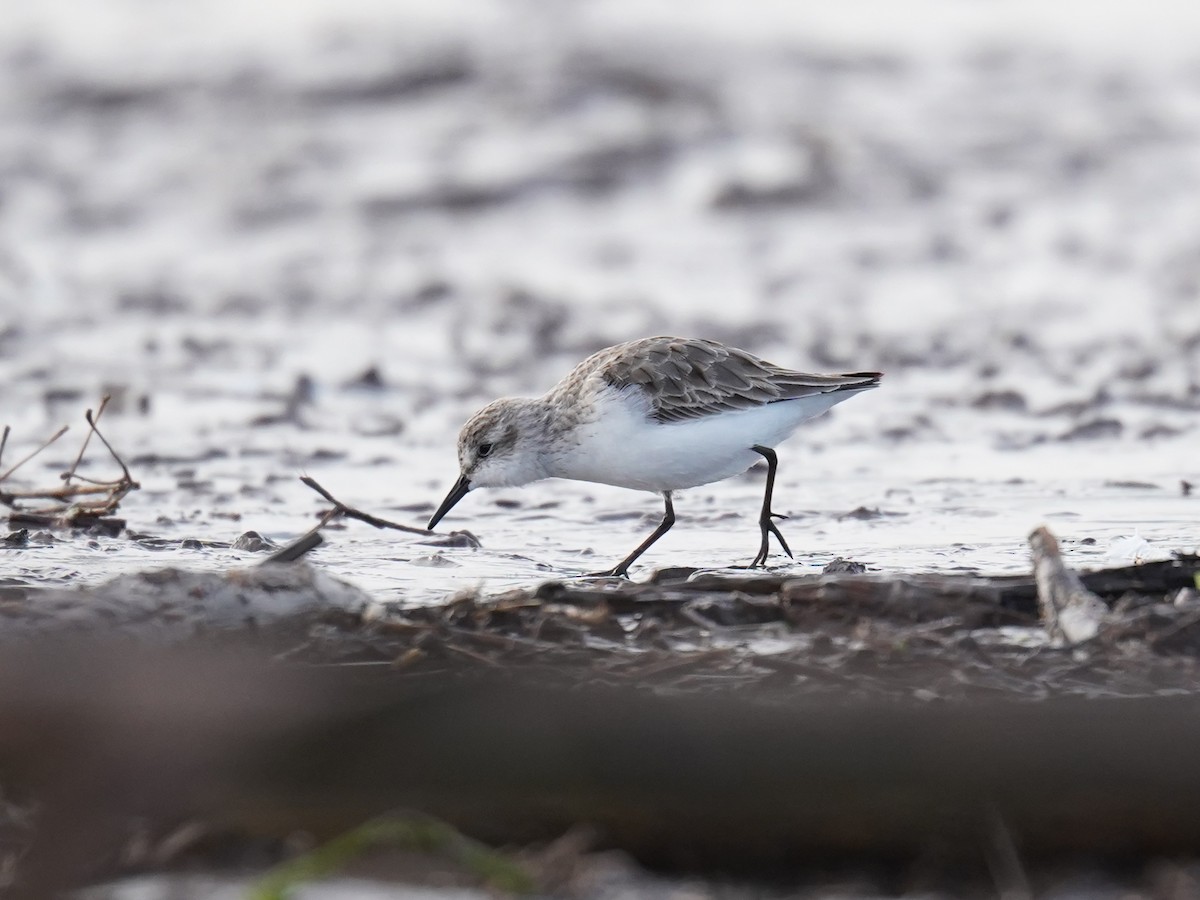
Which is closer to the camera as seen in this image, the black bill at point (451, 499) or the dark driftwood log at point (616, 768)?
the dark driftwood log at point (616, 768)

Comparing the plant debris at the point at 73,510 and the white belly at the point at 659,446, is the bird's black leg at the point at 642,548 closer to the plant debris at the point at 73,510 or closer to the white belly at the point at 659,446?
the white belly at the point at 659,446

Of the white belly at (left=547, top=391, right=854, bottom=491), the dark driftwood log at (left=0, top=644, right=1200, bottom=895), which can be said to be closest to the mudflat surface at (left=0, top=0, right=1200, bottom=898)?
the dark driftwood log at (left=0, top=644, right=1200, bottom=895)

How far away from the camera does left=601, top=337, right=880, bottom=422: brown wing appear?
541 centimetres

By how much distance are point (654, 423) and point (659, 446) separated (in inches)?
4.3

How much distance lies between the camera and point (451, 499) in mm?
5688

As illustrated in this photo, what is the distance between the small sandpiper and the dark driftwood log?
270cm

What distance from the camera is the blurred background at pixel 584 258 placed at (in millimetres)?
6352

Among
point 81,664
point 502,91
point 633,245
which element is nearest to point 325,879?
point 81,664

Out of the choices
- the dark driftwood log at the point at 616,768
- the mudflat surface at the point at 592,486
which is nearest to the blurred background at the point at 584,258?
the mudflat surface at the point at 592,486

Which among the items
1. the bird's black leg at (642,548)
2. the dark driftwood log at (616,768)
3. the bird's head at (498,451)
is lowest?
the dark driftwood log at (616,768)

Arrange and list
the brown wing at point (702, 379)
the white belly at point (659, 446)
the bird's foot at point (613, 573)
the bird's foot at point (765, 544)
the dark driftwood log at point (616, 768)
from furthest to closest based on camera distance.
Result: 1. the brown wing at point (702, 379)
2. the white belly at point (659, 446)
3. the bird's foot at point (765, 544)
4. the bird's foot at point (613, 573)
5. the dark driftwood log at point (616, 768)

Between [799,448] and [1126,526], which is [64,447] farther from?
[1126,526]

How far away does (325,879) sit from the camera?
2467mm

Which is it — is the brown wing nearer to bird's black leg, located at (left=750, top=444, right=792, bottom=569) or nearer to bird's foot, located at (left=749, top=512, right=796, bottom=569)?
bird's black leg, located at (left=750, top=444, right=792, bottom=569)
